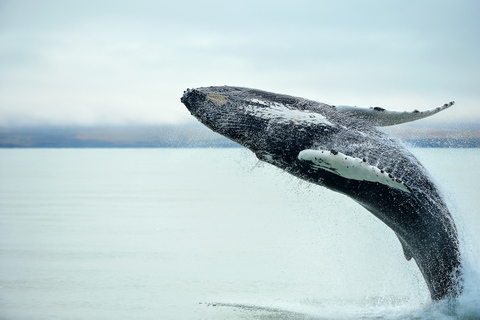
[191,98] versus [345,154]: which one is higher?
[191,98]

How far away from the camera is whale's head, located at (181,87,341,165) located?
187 inches

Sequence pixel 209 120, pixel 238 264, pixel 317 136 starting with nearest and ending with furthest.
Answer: pixel 317 136
pixel 209 120
pixel 238 264

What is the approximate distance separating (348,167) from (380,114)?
4.56 feet

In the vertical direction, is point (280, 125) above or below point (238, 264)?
above

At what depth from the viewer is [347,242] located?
1215 cm

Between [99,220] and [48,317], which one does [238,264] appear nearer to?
[48,317]

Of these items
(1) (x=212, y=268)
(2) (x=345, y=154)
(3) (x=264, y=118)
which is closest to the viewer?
(2) (x=345, y=154)

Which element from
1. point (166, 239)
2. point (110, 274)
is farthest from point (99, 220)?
point (110, 274)

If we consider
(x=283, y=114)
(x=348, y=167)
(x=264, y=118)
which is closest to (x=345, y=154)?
(x=348, y=167)

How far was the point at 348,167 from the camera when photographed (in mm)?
4121

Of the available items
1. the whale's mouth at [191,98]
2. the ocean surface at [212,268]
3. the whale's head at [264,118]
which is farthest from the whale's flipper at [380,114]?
the whale's mouth at [191,98]

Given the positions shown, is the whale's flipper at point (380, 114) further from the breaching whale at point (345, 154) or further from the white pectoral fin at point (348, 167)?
the white pectoral fin at point (348, 167)

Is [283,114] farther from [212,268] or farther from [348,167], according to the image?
[212,268]

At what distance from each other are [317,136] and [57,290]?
4.48 metres
